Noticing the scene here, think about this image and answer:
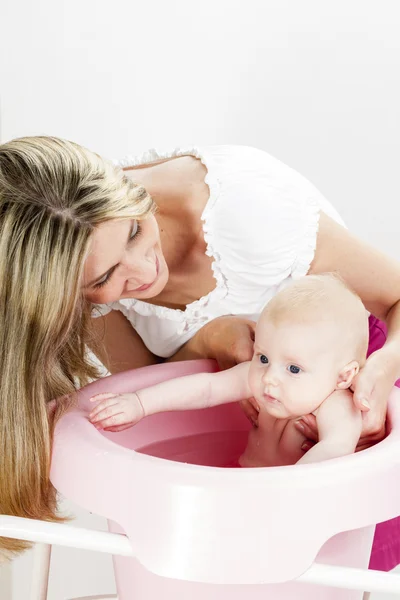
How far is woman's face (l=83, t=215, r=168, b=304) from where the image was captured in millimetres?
1046

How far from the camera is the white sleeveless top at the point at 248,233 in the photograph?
50.3 inches

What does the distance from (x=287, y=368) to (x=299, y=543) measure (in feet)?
0.89

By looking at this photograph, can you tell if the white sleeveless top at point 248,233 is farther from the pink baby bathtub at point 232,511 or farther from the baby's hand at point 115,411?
the pink baby bathtub at point 232,511

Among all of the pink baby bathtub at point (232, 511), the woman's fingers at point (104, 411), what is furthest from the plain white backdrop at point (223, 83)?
the pink baby bathtub at point (232, 511)

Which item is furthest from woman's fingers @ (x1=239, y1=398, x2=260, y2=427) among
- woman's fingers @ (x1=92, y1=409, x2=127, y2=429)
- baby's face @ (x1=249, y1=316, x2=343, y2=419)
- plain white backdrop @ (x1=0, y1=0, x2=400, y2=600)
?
plain white backdrop @ (x1=0, y1=0, x2=400, y2=600)

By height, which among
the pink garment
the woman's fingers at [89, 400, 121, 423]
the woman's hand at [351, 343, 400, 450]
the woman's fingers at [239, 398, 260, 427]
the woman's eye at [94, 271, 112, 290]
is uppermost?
the woman's eye at [94, 271, 112, 290]

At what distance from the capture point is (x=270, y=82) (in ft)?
6.12

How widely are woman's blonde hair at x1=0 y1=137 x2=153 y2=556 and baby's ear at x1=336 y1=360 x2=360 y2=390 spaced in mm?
311

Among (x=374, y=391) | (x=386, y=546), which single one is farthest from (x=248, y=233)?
(x=386, y=546)

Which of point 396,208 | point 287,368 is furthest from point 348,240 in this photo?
point 396,208

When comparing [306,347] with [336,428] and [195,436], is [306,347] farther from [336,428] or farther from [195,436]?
[195,436]

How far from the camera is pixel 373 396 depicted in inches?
39.8

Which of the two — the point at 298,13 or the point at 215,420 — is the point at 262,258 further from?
the point at 298,13

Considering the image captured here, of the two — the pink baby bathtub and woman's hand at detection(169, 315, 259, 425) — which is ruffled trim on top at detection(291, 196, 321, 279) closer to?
woman's hand at detection(169, 315, 259, 425)
